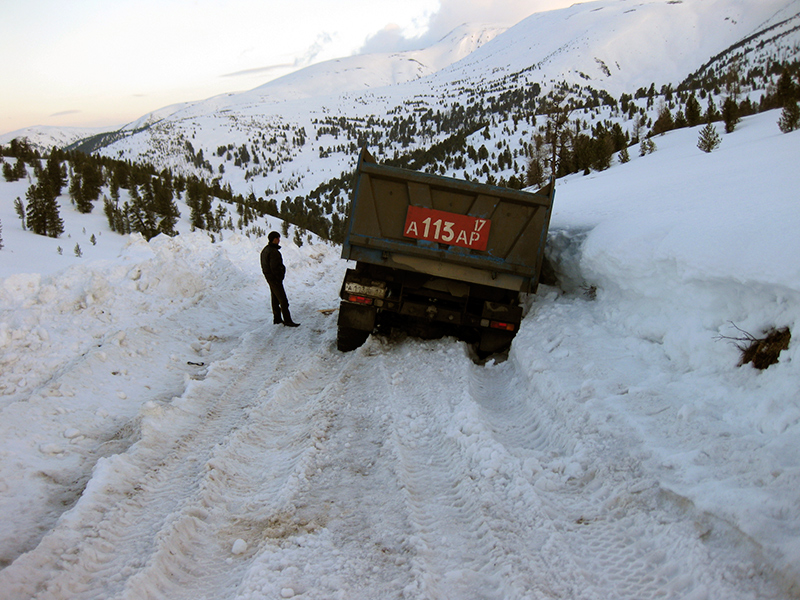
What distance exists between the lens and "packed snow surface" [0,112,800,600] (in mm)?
2490

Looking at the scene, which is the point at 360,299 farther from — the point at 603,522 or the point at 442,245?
the point at 603,522

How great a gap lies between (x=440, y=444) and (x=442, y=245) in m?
2.80

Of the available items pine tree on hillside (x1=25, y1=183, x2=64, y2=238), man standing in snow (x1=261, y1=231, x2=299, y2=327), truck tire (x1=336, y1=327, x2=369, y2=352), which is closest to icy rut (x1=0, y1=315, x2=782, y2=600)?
truck tire (x1=336, y1=327, x2=369, y2=352)

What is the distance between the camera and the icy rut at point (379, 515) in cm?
242

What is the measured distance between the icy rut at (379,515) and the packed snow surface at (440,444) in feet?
0.05

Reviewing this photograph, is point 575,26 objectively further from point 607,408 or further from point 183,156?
point 607,408

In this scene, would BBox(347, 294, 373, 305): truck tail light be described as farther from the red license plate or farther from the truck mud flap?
the red license plate

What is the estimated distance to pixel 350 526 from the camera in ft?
9.55

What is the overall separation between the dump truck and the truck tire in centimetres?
5

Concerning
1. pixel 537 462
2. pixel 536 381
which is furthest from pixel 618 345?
pixel 537 462

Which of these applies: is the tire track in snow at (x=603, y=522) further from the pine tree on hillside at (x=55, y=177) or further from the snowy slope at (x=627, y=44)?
the snowy slope at (x=627, y=44)

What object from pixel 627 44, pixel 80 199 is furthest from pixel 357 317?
pixel 627 44

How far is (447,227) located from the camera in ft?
19.2

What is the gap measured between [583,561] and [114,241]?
19695mm
